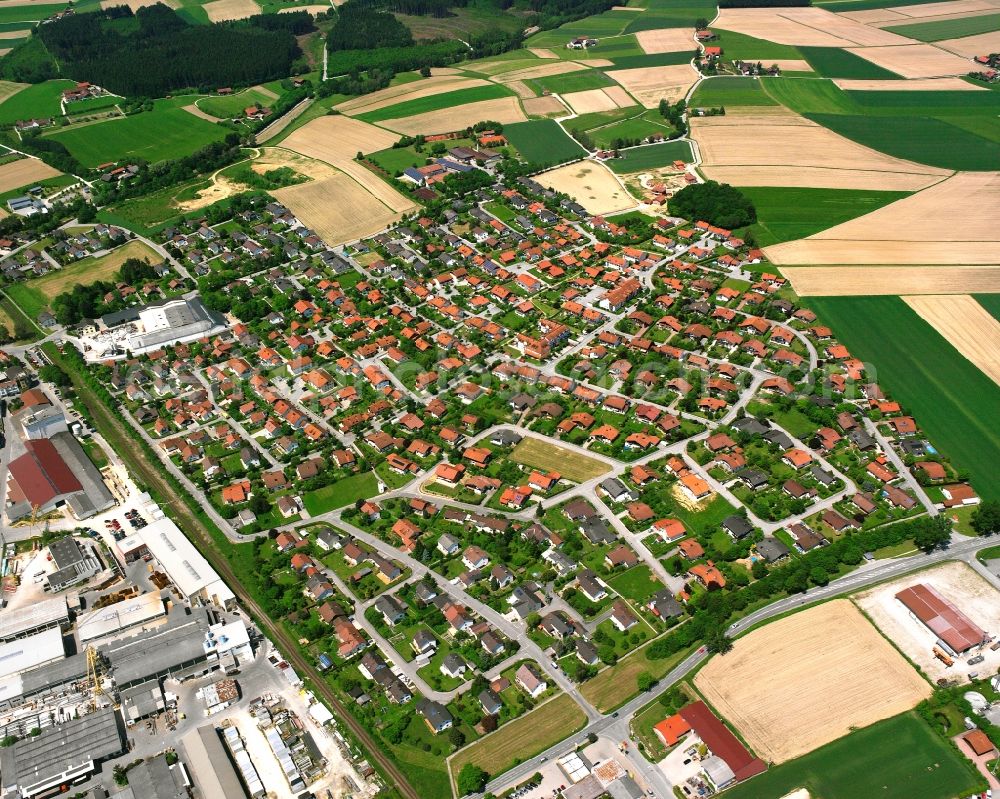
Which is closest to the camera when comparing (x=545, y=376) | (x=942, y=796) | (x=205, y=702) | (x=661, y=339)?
(x=942, y=796)

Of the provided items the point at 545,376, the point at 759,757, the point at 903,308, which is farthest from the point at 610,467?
the point at 903,308

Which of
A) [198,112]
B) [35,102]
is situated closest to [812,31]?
[198,112]

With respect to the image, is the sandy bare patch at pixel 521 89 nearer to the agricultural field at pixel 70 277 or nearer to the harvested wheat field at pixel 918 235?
the harvested wheat field at pixel 918 235

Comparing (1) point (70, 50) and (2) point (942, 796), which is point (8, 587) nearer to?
(2) point (942, 796)

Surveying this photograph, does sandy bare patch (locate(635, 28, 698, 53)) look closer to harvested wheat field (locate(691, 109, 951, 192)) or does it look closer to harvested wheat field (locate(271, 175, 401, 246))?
harvested wheat field (locate(691, 109, 951, 192))

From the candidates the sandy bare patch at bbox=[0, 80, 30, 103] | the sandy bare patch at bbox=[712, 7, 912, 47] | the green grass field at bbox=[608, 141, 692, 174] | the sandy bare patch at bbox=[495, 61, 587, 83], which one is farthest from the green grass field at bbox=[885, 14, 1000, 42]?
the sandy bare patch at bbox=[0, 80, 30, 103]

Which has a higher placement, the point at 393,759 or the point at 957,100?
the point at 957,100

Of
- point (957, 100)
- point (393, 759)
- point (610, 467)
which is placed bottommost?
point (393, 759)
